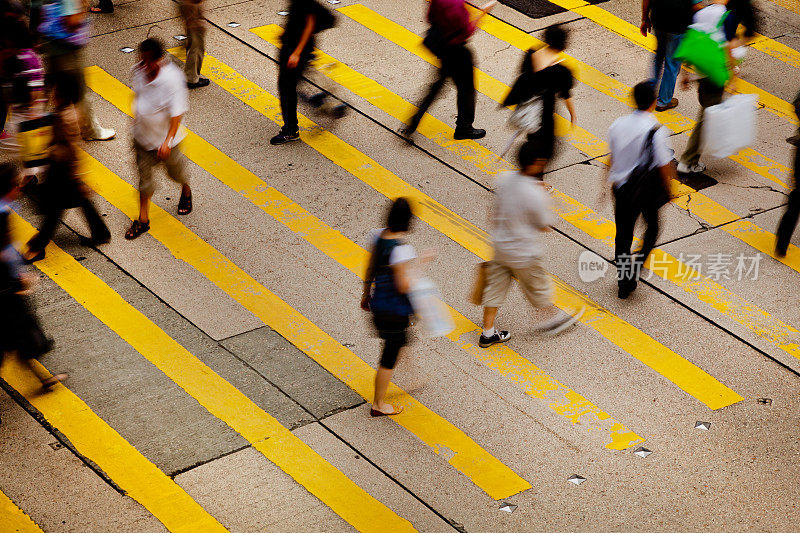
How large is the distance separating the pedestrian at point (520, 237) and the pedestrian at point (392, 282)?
103cm

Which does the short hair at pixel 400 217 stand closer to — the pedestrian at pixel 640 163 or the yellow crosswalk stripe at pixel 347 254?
the yellow crosswalk stripe at pixel 347 254

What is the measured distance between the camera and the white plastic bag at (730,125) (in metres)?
10.0

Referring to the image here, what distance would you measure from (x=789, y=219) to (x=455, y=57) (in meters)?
3.75

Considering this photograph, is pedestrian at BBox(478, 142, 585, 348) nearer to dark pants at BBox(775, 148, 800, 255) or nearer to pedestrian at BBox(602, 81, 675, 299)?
pedestrian at BBox(602, 81, 675, 299)

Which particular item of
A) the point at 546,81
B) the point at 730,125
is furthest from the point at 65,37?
the point at 730,125

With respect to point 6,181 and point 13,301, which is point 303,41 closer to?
point 6,181

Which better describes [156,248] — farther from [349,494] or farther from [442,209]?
[349,494]

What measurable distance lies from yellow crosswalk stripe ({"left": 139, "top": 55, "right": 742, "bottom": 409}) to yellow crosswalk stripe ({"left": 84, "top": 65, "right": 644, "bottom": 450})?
0.78 metres

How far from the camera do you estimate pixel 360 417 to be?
7.42m

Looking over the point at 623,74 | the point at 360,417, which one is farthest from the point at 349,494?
the point at 623,74

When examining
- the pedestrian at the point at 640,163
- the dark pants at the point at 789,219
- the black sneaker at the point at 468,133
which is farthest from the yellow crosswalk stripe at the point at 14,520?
the dark pants at the point at 789,219

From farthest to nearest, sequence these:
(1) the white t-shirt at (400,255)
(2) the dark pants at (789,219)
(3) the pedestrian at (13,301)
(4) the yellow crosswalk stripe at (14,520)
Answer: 1. (2) the dark pants at (789,219)
2. (3) the pedestrian at (13,301)
3. (1) the white t-shirt at (400,255)
4. (4) the yellow crosswalk stripe at (14,520)

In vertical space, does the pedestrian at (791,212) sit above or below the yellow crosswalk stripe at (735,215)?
above

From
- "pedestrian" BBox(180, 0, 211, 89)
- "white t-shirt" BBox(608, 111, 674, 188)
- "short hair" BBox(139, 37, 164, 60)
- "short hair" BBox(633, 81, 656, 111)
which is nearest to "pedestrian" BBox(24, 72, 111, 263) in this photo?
"short hair" BBox(139, 37, 164, 60)
